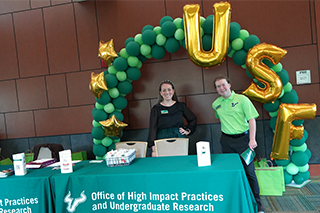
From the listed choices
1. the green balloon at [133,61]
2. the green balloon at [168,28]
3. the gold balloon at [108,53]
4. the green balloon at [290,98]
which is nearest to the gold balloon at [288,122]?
the green balloon at [290,98]

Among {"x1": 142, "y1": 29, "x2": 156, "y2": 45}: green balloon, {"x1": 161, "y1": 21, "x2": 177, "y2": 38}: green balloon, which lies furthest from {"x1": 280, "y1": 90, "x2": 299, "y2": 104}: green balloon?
{"x1": 142, "y1": 29, "x2": 156, "y2": 45}: green balloon

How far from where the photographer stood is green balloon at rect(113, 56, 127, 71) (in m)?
2.84

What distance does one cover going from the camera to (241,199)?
4.61 ft

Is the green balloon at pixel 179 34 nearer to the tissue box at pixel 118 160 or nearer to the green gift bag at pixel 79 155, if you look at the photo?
the tissue box at pixel 118 160

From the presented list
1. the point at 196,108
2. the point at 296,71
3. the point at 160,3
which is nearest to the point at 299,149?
the point at 296,71

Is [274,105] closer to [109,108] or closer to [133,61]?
[133,61]

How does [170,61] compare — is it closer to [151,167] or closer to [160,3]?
[160,3]

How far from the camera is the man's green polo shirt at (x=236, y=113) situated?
221cm

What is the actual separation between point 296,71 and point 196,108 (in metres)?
1.52

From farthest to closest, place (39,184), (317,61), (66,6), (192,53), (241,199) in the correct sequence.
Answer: (66,6), (317,61), (192,53), (39,184), (241,199)

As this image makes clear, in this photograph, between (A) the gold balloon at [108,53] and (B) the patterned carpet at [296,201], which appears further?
(A) the gold balloon at [108,53]

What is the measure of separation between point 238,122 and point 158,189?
3.96 ft

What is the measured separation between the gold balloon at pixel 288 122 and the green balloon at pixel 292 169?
0.32 metres

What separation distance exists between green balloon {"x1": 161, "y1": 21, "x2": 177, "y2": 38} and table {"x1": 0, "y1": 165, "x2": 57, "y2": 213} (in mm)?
1997
